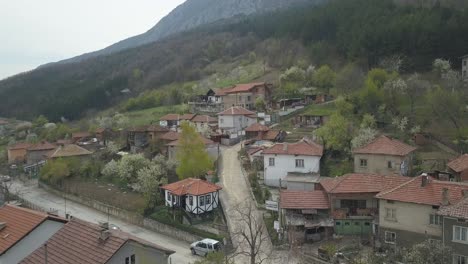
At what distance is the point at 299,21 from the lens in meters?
98.6

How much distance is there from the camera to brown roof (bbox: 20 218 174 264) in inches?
703

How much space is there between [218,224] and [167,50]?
106 meters

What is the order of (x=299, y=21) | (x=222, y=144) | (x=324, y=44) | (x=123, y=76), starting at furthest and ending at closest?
(x=123, y=76) < (x=299, y=21) < (x=324, y=44) < (x=222, y=144)

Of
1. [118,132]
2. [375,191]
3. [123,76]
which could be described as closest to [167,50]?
[123,76]

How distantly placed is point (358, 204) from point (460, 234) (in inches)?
277

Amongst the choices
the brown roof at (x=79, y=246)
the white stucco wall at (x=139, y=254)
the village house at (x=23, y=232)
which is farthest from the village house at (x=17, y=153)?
the white stucco wall at (x=139, y=254)

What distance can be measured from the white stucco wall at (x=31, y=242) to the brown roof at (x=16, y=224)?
0.17m

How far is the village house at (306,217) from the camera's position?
28.8m

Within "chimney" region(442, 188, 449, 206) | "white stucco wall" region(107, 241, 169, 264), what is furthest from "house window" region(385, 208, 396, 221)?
"white stucco wall" region(107, 241, 169, 264)

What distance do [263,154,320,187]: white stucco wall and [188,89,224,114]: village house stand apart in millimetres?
33650

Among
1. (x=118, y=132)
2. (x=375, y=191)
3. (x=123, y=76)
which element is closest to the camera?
(x=375, y=191)

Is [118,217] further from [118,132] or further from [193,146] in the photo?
[118,132]

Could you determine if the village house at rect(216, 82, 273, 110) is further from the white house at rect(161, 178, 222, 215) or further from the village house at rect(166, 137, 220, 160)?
the white house at rect(161, 178, 222, 215)

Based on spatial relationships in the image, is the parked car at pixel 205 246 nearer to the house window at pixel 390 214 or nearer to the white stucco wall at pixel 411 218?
the white stucco wall at pixel 411 218
